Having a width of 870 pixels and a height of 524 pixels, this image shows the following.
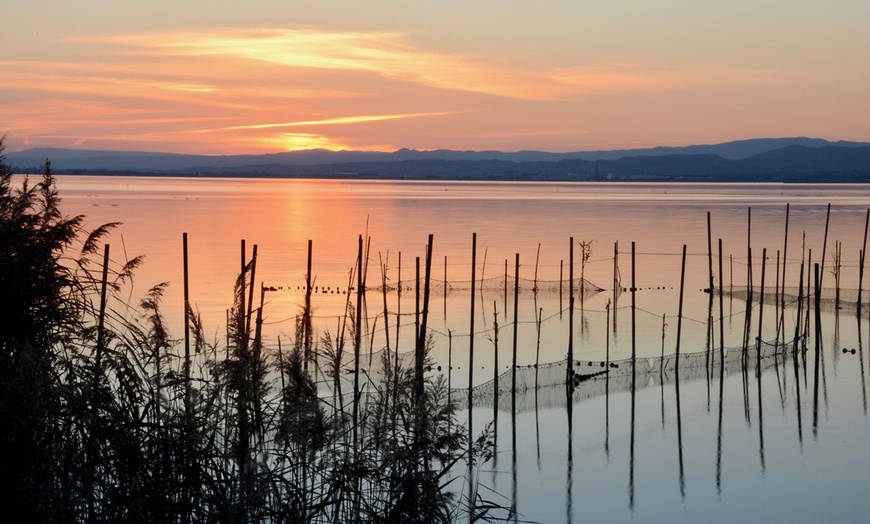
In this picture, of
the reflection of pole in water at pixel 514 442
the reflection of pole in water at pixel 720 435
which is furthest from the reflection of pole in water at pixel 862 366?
the reflection of pole in water at pixel 514 442

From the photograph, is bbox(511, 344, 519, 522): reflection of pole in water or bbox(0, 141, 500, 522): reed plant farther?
bbox(511, 344, 519, 522): reflection of pole in water

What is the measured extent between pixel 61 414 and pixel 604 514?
7.88 meters

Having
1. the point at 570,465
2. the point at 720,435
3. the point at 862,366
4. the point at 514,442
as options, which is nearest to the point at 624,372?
the point at 720,435

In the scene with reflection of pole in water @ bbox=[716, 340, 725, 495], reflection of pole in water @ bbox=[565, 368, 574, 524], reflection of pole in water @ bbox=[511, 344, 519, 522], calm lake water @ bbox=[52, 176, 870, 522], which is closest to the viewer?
reflection of pole in water @ bbox=[565, 368, 574, 524]

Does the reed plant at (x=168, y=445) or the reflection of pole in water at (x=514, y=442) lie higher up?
the reed plant at (x=168, y=445)

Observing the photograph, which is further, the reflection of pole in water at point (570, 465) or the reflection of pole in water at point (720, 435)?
the reflection of pole in water at point (720, 435)

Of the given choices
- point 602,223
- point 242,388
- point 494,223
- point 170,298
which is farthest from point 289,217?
point 242,388

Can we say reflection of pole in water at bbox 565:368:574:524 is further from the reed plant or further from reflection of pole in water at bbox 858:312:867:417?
the reed plant

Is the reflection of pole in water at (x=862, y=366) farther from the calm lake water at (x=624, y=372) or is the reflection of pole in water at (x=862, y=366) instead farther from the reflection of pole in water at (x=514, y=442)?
the reflection of pole in water at (x=514, y=442)

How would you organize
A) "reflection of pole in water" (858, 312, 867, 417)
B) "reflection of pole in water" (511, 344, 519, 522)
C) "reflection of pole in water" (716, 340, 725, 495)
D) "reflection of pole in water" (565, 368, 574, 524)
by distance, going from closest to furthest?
"reflection of pole in water" (565, 368, 574, 524), "reflection of pole in water" (511, 344, 519, 522), "reflection of pole in water" (716, 340, 725, 495), "reflection of pole in water" (858, 312, 867, 417)

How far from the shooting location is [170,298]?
27.3 metres

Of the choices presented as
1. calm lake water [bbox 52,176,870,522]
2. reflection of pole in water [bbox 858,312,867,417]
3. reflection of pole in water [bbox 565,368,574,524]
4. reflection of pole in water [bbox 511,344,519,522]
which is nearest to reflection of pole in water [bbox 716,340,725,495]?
calm lake water [bbox 52,176,870,522]

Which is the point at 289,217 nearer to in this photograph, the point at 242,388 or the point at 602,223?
the point at 602,223

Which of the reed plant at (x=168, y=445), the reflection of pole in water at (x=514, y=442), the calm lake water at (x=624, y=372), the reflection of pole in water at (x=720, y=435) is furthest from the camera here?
the reflection of pole in water at (x=720, y=435)
